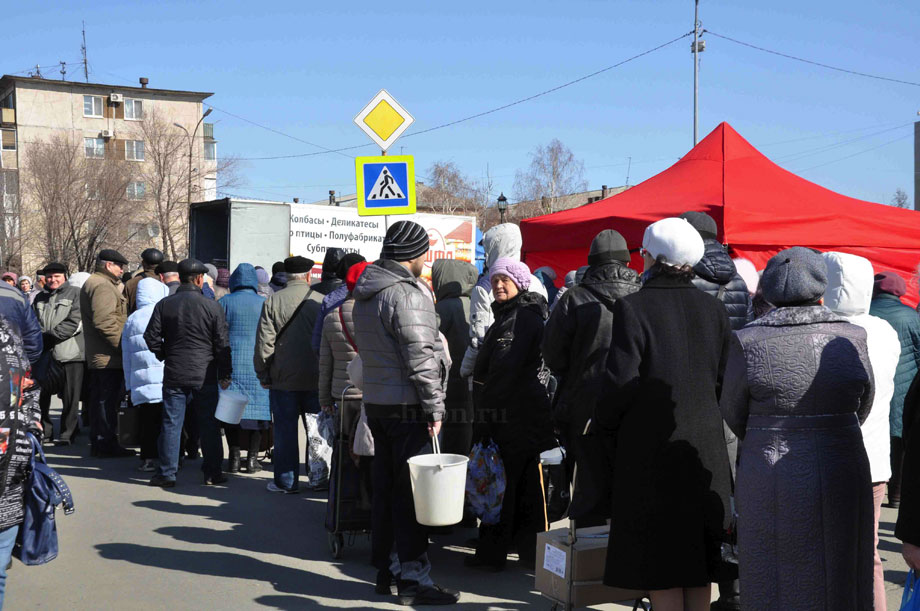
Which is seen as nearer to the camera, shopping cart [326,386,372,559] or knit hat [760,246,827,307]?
knit hat [760,246,827,307]

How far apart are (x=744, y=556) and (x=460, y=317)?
383cm

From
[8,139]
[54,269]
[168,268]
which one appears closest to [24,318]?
[168,268]

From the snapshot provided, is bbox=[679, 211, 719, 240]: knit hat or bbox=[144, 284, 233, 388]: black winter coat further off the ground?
bbox=[679, 211, 719, 240]: knit hat

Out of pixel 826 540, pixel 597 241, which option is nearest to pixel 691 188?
pixel 597 241

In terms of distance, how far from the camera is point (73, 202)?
49281 millimetres

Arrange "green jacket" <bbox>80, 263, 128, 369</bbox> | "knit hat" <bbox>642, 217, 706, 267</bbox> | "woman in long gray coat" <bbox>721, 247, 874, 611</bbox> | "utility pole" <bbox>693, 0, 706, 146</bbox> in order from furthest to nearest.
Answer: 1. "utility pole" <bbox>693, 0, 706, 146</bbox>
2. "green jacket" <bbox>80, 263, 128, 369</bbox>
3. "knit hat" <bbox>642, 217, 706, 267</bbox>
4. "woman in long gray coat" <bbox>721, 247, 874, 611</bbox>

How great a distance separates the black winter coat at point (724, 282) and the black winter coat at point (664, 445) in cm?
98

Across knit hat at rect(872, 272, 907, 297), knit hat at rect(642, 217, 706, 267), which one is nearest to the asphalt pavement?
knit hat at rect(872, 272, 907, 297)

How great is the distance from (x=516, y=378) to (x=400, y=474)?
972mm

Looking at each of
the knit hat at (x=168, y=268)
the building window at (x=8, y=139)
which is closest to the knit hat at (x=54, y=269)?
the knit hat at (x=168, y=268)

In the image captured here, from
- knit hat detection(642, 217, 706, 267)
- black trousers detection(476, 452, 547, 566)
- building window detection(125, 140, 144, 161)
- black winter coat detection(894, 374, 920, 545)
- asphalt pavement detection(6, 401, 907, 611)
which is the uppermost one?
building window detection(125, 140, 144, 161)

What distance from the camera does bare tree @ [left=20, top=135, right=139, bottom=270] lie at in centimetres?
4872

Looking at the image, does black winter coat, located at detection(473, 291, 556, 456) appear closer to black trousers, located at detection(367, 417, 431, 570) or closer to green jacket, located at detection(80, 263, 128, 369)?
black trousers, located at detection(367, 417, 431, 570)

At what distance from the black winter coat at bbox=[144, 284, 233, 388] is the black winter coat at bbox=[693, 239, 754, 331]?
527 centimetres
